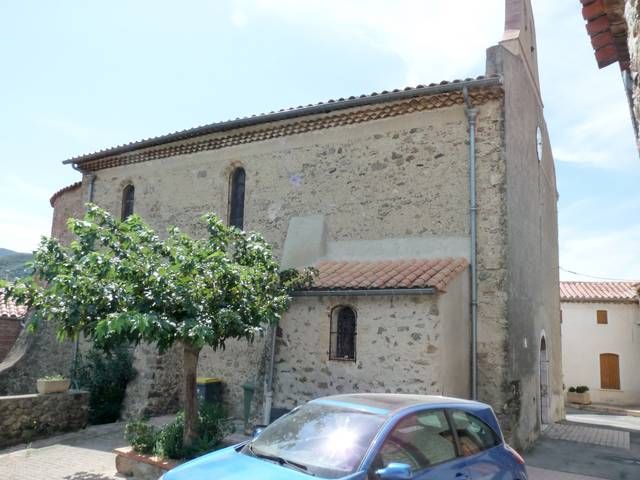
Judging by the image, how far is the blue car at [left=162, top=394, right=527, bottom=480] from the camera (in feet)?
12.4

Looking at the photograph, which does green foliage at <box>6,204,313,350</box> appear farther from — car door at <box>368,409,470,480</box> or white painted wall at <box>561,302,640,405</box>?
white painted wall at <box>561,302,640,405</box>

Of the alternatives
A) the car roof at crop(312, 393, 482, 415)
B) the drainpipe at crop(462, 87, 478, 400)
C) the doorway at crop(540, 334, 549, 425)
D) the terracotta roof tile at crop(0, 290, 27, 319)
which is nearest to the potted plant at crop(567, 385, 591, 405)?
the doorway at crop(540, 334, 549, 425)

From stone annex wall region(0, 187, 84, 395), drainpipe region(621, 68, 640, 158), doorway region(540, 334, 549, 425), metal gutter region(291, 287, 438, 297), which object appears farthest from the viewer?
stone annex wall region(0, 187, 84, 395)

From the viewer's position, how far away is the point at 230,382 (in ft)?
36.9

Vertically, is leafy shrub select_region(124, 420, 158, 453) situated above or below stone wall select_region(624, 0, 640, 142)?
below

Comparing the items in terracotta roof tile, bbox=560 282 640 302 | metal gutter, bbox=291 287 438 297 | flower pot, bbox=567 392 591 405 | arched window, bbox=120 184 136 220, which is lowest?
flower pot, bbox=567 392 591 405

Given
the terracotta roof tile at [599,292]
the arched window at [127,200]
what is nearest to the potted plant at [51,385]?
the arched window at [127,200]

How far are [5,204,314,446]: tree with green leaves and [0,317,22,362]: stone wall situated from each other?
12446 mm

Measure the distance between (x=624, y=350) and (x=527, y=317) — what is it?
17114mm

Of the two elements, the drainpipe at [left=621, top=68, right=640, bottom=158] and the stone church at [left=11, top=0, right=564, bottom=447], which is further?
the stone church at [left=11, top=0, right=564, bottom=447]

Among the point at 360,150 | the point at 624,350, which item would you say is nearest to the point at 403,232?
the point at 360,150

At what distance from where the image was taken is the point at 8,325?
17688 mm

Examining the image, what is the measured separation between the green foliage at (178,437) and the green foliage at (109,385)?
3.69 metres

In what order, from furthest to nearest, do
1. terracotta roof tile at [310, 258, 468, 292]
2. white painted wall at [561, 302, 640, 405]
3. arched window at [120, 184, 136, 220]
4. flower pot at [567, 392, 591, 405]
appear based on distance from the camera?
white painted wall at [561, 302, 640, 405]
flower pot at [567, 392, 591, 405]
arched window at [120, 184, 136, 220]
terracotta roof tile at [310, 258, 468, 292]
